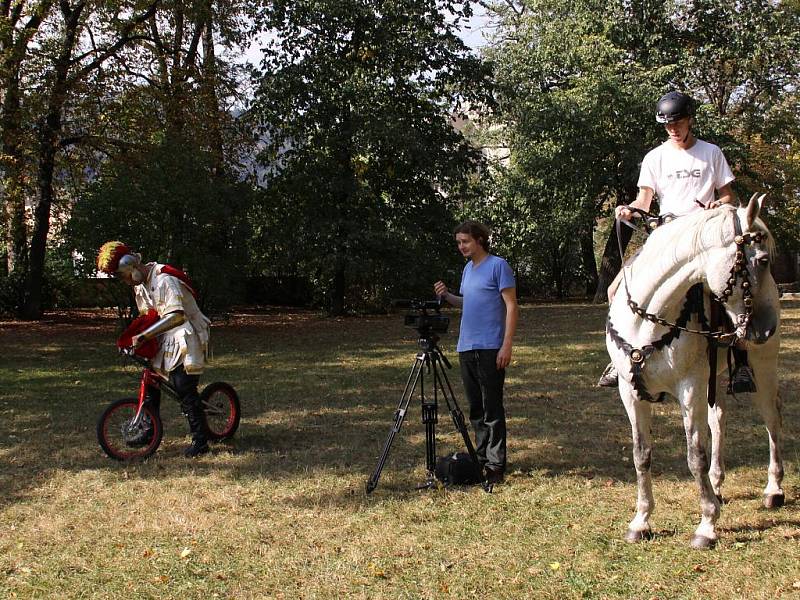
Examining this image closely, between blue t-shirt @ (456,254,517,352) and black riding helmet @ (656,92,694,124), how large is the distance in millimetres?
1760

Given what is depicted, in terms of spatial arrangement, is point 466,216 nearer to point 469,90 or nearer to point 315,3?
point 469,90

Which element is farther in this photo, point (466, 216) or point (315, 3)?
point (466, 216)

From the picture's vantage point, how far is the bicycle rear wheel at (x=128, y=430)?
7785 millimetres

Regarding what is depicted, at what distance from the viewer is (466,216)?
102 ft

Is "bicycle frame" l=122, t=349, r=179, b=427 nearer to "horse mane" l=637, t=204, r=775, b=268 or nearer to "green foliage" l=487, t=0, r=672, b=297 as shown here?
"horse mane" l=637, t=204, r=775, b=268

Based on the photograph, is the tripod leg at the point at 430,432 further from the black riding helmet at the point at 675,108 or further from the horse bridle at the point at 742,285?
the black riding helmet at the point at 675,108

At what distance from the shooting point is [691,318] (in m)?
4.89

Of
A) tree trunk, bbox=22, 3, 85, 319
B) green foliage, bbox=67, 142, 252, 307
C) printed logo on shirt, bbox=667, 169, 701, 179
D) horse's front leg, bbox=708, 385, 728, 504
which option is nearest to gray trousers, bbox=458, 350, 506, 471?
horse's front leg, bbox=708, 385, 728, 504

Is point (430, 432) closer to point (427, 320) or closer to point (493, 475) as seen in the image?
point (493, 475)

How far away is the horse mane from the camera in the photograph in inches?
177

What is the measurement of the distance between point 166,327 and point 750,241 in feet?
16.8

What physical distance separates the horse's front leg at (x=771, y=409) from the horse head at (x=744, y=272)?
1.23m

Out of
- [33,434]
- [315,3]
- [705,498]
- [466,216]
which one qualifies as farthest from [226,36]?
[705,498]

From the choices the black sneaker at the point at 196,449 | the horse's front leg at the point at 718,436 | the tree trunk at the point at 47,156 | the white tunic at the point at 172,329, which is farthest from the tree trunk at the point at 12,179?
the horse's front leg at the point at 718,436
